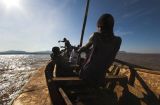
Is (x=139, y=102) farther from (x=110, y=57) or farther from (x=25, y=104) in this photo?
(x=25, y=104)

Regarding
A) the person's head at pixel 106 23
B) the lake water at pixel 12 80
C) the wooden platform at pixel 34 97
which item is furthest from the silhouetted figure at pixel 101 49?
the lake water at pixel 12 80

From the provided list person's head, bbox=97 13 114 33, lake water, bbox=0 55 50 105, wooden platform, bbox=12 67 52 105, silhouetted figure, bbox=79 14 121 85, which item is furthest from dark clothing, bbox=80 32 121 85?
lake water, bbox=0 55 50 105

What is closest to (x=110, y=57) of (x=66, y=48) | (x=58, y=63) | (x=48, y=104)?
(x=48, y=104)

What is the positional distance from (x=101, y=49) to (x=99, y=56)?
0.13 meters

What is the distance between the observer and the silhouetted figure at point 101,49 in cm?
331

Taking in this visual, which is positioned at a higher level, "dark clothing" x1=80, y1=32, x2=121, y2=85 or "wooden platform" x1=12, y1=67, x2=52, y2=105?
"dark clothing" x1=80, y1=32, x2=121, y2=85

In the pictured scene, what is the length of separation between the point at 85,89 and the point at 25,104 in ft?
4.03

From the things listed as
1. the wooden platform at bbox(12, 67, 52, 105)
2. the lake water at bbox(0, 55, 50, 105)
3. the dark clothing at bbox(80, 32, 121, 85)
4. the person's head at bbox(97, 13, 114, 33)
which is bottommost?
the lake water at bbox(0, 55, 50, 105)

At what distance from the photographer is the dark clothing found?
331 cm

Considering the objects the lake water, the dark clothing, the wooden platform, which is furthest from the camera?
the lake water

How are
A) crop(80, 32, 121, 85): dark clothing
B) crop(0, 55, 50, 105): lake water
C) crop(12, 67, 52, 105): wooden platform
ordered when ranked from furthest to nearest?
1. crop(0, 55, 50, 105): lake water
2. crop(12, 67, 52, 105): wooden platform
3. crop(80, 32, 121, 85): dark clothing

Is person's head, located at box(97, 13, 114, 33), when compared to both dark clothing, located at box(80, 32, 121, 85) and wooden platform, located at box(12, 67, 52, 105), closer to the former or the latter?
dark clothing, located at box(80, 32, 121, 85)

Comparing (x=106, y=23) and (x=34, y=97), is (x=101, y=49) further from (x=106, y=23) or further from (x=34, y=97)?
(x=34, y=97)

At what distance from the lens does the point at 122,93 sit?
4582 mm
